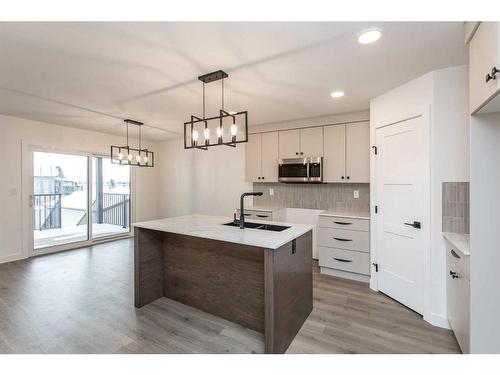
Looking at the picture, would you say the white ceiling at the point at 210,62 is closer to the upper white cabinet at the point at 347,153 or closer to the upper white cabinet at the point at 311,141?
the upper white cabinet at the point at 347,153

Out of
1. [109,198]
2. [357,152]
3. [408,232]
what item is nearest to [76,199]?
[109,198]

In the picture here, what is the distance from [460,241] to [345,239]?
4.79ft

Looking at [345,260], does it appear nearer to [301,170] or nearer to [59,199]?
[301,170]

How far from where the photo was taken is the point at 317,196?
4.22 metres

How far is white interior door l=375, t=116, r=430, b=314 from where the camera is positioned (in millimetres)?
2422

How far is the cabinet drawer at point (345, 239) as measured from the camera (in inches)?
127

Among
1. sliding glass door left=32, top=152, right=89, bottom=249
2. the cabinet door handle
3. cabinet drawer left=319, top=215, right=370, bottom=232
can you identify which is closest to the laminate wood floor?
cabinet drawer left=319, top=215, right=370, bottom=232

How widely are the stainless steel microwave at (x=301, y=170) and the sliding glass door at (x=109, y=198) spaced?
3.95 m

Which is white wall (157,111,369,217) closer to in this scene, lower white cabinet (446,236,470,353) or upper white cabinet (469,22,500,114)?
upper white cabinet (469,22,500,114)

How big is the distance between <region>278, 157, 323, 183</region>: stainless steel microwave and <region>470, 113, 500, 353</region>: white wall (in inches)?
89.3

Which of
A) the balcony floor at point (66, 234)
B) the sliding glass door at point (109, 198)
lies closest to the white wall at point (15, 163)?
the balcony floor at point (66, 234)

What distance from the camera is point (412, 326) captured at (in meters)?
2.23

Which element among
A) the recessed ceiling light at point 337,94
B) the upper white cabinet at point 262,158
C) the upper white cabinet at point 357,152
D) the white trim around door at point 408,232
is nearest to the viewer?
the white trim around door at point 408,232
